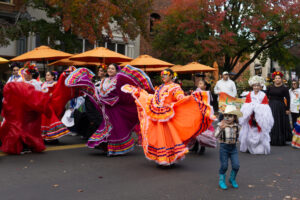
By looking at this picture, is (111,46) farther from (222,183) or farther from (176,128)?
(222,183)

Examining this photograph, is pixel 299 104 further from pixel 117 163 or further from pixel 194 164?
pixel 117 163

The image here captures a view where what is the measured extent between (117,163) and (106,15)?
831 centimetres

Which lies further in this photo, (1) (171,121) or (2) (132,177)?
(1) (171,121)

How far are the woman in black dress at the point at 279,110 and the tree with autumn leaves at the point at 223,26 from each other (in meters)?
9.08

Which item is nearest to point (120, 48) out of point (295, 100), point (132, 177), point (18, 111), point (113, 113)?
point (295, 100)

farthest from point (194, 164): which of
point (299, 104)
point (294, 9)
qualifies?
point (294, 9)

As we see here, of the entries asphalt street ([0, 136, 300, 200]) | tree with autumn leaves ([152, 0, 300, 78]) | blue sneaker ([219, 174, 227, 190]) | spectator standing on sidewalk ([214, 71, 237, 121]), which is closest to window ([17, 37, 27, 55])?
tree with autumn leaves ([152, 0, 300, 78])

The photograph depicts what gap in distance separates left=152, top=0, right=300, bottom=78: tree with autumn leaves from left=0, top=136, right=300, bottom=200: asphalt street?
11.9 m

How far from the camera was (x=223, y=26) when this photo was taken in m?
19.1

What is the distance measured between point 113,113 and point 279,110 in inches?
186

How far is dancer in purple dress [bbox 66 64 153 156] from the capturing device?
7398mm

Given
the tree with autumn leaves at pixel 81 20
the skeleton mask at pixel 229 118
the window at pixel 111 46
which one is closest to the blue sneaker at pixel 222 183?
the skeleton mask at pixel 229 118

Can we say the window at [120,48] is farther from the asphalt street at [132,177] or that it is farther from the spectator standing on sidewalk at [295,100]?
the asphalt street at [132,177]

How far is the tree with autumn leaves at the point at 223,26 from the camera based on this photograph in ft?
61.7
